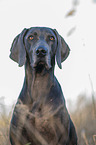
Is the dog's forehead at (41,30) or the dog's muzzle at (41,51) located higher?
the dog's forehead at (41,30)

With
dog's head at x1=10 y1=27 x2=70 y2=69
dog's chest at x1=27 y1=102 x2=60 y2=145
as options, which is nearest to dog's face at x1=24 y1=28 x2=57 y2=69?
dog's head at x1=10 y1=27 x2=70 y2=69

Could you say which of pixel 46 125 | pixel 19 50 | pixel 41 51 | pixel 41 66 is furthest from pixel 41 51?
pixel 46 125

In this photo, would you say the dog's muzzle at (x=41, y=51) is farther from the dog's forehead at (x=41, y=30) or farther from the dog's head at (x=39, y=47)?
the dog's forehead at (x=41, y=30)

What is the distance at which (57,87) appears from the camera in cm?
400

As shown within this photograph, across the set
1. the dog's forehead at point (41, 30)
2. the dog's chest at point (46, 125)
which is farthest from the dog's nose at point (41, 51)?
the dog's chest at point (46, 125)

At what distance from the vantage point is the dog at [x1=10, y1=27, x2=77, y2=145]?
3.67 meters

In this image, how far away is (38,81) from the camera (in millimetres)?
4156

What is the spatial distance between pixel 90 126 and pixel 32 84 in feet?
9.69

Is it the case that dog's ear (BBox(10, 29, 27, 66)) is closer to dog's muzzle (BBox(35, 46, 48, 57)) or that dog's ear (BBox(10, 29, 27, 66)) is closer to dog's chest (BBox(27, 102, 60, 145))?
dog's muzzle (BBox(35, 46, 48, 57))

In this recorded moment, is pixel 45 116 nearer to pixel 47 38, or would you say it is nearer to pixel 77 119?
pixel 47 38

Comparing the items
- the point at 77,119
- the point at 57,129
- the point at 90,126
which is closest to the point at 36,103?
the point at 57,129

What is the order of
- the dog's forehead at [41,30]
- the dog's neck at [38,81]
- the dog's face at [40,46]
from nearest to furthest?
1. the dog's face at [40,46]
2. the dog's neck at [38,81]
3. the dog's forehead at [41,30]

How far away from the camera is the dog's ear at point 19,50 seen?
13.3 ft

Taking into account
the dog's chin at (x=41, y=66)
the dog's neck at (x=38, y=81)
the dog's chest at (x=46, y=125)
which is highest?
the dog's chin at (x=41, y=66)
